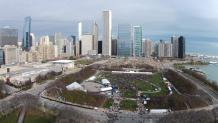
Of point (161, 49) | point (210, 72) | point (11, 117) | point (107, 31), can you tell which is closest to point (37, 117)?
point (11, 117)

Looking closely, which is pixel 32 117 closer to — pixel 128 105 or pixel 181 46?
pixel 128 105

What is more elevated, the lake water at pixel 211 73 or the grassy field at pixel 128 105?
the grassy field at pixel 128 105

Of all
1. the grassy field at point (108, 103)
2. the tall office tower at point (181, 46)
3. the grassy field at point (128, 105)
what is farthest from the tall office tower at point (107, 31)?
the grassy field at point (128, 105)

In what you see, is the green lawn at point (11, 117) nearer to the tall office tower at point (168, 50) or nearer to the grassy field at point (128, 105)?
the grassy field at point (128, 105)

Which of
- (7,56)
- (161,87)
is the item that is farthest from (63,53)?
(161,87)

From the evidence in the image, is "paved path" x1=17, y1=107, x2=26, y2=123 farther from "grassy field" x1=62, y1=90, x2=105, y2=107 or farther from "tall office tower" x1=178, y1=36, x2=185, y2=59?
"tall office tower" x1=178, y1=36, x2=185, y2=59

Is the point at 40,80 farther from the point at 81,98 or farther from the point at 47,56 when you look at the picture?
the point at 47,56
